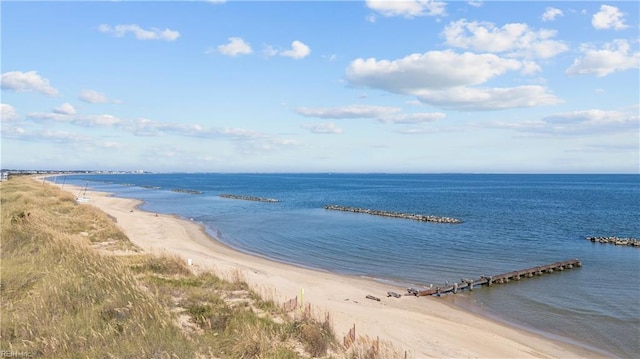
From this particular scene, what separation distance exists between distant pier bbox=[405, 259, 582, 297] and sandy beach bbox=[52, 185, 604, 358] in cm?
77

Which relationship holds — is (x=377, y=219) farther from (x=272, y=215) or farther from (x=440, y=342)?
(x=440, y=342)

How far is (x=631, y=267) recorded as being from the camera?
32844 mm

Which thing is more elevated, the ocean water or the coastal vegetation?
the coastal vegetation

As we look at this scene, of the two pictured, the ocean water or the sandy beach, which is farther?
the ocean water

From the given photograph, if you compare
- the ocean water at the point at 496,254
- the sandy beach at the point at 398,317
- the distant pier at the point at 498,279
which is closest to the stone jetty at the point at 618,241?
the ocean water at the point at 496,254

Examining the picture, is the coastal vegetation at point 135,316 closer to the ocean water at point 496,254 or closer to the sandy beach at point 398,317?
the sandy beach at point 398,317

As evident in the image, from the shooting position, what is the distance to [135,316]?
1020cm

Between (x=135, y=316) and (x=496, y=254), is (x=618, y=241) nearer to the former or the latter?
(x=496, y=254)

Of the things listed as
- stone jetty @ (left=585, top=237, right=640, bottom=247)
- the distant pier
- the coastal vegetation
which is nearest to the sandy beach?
the distant pier

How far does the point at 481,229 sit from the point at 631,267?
19.6m

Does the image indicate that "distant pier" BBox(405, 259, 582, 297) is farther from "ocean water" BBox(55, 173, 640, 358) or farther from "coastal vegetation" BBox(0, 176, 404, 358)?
"coastal vegetation" BBox(0, 176, 404, 358)

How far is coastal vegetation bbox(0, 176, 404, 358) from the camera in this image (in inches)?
359

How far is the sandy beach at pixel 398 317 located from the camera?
16078mm

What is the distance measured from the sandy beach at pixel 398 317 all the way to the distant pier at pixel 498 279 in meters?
0.77
